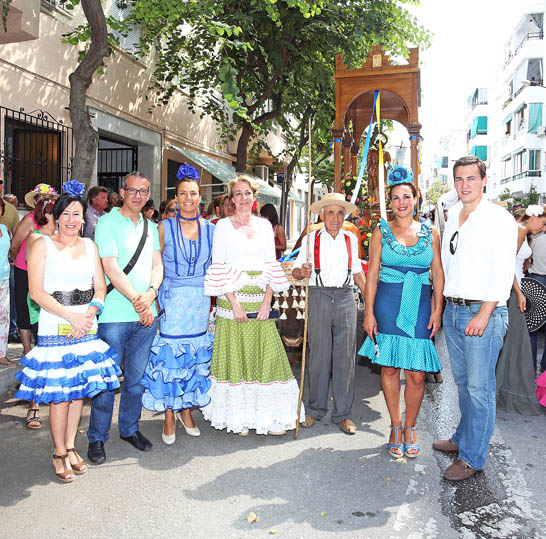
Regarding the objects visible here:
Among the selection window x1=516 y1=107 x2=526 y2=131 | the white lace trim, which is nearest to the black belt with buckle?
the white lace trim

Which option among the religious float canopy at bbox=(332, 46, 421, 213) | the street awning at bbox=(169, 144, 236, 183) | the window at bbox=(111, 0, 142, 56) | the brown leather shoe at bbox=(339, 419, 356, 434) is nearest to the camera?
the brown leather shoe at bbox=(339, 419, 356, 434)

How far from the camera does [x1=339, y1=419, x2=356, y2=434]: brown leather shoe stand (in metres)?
4.51

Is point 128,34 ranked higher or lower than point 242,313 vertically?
higher

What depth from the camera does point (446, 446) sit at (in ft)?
13.7

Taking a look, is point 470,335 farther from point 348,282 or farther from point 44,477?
point 44,477

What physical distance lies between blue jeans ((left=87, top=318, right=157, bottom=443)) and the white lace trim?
0.64 metres

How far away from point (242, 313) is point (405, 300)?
1.29m

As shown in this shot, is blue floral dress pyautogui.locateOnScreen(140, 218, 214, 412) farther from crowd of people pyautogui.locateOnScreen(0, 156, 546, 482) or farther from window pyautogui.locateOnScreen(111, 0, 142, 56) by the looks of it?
window pyautogui.locateOnScreen(111, 0, 142, 56)

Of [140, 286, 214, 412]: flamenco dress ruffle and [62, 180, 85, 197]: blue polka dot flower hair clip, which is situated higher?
[62, 180, 85, 197]: blue polka dot flower hair clip

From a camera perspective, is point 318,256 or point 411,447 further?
point 318,256

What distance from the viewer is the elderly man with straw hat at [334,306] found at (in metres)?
4.64

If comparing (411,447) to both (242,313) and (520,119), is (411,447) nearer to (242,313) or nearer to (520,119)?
(242,313)

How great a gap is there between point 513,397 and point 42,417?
4.43m

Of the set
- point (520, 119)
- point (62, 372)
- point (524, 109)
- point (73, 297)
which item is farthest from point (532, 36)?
point (62, 372)
